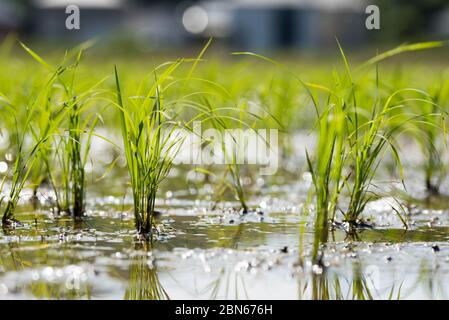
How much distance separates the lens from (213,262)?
3.17 meters

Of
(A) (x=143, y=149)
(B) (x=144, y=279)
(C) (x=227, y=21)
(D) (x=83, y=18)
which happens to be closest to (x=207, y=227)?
(A) (x=143, y=149)

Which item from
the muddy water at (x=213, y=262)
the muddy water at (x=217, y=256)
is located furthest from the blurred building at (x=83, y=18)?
the muddy water at (x=213, y=262)

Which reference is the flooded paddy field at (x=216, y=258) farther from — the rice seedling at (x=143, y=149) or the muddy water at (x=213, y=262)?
the rice seedling at (x=143, y=149)

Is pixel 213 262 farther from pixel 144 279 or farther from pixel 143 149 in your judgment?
pixel 143 149

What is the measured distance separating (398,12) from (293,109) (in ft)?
103

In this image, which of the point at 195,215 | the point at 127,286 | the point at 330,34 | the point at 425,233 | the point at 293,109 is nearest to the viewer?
the point at 127,286

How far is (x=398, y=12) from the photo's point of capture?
121 feet

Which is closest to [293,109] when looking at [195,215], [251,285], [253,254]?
[195,215]

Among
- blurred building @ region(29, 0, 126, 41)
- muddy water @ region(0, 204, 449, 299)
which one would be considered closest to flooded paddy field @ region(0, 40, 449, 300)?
muddy water @ region(0, 204, 449, 299)

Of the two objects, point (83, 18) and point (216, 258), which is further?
point (83, 18)

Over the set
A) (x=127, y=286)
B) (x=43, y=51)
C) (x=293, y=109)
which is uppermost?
(x=43, y=51)

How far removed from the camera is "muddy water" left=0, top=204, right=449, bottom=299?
2.82 meters

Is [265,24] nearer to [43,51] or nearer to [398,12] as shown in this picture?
[398,12]

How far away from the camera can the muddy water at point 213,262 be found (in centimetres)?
282
